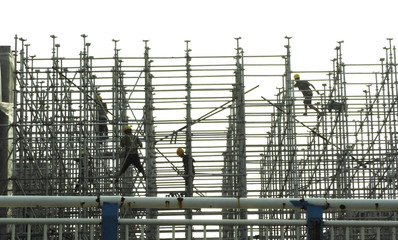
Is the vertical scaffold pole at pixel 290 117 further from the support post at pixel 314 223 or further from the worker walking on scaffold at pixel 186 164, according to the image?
the support post at pixel 314 223

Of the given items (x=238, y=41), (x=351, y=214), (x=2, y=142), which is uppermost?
(x=238, y=41)

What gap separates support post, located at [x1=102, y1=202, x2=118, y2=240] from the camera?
7.13 meters

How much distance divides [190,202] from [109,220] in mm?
544

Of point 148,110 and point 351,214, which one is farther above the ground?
point 148,110

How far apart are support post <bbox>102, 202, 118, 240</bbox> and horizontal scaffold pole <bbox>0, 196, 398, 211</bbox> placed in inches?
1.5

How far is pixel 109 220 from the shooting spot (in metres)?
7.15

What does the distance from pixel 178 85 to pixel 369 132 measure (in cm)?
606

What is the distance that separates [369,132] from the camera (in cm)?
3103

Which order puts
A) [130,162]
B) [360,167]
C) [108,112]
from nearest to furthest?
1. [130,162]
2. [108,112]
3. [360,167]

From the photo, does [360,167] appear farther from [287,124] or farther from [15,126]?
[15,126]

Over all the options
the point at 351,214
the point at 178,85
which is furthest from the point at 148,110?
the point at 351,214

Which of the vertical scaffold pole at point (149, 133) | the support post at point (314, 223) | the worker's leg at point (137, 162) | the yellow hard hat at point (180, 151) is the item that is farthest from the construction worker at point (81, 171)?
the support post at point (314, 223)

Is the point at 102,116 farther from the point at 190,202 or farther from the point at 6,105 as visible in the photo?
the point at 190,202

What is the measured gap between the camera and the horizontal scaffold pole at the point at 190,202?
23.4ft
